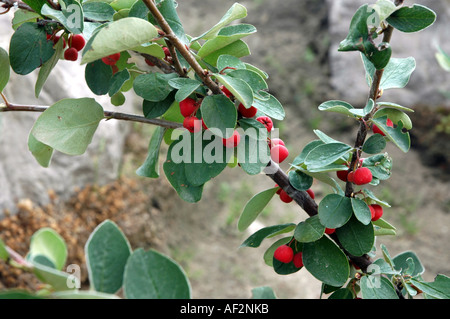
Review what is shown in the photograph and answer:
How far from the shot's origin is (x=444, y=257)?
8.49 feet

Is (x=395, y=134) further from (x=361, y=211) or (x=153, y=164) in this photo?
(x=153, y=164)

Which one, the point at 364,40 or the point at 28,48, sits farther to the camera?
the point at 28,48

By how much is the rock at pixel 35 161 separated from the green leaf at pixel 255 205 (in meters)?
1.63

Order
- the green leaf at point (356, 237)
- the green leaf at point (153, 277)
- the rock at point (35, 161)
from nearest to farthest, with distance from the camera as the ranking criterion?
the green leaf at point (153, 277) < the green leaf at point (356, 237) < the rock at point (35, 161)

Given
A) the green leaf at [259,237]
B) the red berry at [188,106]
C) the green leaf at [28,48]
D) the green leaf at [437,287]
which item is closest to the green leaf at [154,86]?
the red berry at [188,106]

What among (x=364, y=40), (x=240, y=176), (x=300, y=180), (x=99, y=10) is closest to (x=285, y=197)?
(x=300, y=180)

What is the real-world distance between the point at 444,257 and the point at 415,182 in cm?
61

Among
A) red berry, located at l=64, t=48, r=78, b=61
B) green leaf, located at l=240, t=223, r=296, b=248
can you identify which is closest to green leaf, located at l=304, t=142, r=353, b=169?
green leaf, located at l=240, t=223, r=296, b=248

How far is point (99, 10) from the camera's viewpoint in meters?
0.59

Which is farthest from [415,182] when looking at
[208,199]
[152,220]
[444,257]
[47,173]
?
[47,173]

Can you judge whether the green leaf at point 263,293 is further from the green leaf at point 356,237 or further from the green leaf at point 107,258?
the green leaf at point 107,258

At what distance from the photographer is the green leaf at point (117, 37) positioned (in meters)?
0.43

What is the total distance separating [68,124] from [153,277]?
0.29 m

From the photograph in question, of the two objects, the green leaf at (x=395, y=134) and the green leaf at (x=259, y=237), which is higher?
the green leaf at (x=395, y=134)
